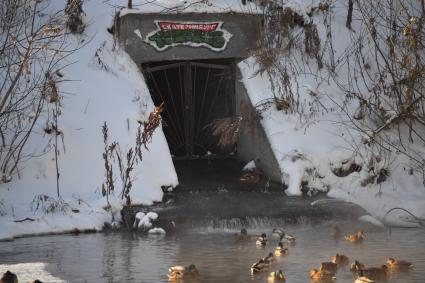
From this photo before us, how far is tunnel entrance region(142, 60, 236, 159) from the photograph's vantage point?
1686 cm

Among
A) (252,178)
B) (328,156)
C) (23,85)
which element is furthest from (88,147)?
(328,156)

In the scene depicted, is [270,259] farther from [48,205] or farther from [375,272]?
[48,205]

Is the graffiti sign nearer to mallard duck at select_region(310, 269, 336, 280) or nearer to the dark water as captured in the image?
the dark water

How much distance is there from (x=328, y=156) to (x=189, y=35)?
3809 millimetres

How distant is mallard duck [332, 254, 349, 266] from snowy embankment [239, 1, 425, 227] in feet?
11.2

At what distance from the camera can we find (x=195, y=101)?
1872 cm

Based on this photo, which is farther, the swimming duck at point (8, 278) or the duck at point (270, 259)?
the duck at point (270, 259)

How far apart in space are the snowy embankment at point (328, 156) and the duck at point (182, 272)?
16.1ft

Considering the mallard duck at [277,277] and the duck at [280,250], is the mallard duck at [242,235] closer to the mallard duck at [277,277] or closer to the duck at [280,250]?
the duck at [280,250]

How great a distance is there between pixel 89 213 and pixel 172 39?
480 centimetres

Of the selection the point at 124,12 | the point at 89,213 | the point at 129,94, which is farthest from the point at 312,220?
the point at 124,12

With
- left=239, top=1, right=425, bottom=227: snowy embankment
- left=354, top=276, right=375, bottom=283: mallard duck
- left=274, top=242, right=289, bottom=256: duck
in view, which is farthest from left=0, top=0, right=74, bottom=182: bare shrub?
left=354, top=276, right=375, bottom=283: mallard duck

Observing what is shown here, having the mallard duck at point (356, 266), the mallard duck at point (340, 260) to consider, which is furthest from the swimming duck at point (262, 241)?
the mallard duck at point (356, 266)

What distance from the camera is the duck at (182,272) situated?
8690mm
